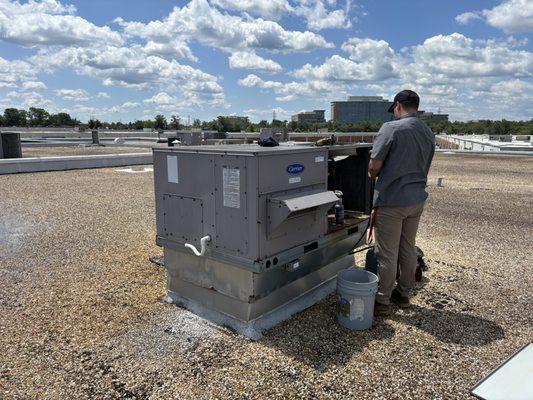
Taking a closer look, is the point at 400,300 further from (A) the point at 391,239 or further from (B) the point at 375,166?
(B) the point at 375,166

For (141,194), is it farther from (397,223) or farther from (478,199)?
(478,199)

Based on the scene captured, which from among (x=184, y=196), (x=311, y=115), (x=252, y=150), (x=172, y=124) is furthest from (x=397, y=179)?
(x=311, y=115)

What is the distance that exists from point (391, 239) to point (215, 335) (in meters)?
1.90

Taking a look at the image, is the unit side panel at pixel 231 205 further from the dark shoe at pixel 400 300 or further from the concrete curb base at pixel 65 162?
the concrete curb base at pixel 65 162

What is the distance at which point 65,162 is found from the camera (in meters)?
16.8

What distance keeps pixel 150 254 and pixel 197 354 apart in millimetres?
2793

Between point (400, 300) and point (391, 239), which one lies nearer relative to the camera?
point (391, 239)

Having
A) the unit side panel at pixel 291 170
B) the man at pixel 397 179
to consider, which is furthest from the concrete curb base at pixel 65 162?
the man at pixel 397 179

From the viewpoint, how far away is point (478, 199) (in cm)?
Answer: 1088

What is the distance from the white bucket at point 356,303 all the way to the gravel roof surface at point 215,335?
0.09 metres

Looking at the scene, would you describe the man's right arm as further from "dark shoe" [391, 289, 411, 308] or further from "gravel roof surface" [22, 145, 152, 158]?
"gravel roof surface" [22, 145, 152, 158]

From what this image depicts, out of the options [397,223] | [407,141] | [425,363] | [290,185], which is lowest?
[425,363]

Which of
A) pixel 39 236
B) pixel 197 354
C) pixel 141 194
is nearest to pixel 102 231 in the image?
pixel 39 236

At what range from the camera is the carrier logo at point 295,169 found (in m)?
3.63
